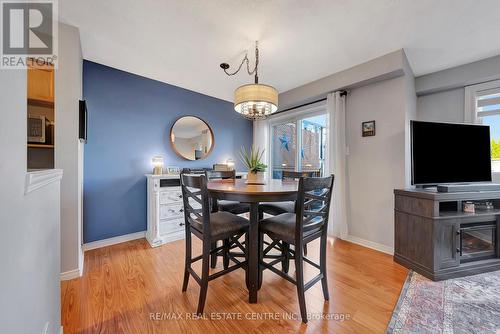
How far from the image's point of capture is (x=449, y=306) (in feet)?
A: 5.19

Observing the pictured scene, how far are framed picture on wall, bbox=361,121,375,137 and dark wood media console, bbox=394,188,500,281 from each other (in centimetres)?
85

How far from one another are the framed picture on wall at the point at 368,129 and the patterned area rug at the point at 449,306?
5.59 feet

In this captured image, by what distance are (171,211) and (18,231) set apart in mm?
2352

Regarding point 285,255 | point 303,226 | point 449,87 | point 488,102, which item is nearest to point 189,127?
point 285,255

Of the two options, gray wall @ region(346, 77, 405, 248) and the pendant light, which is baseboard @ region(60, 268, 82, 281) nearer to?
the pendant light

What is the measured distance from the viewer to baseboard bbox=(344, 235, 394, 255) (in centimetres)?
254

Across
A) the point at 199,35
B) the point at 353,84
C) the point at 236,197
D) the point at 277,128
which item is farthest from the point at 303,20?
the point at 277,128

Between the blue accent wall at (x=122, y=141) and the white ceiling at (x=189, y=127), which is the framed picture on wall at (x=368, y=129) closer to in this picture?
the white ceiling at (x=189, y=127)

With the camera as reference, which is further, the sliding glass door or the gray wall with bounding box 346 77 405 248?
the sliding glass door

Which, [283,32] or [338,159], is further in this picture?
[338,159]

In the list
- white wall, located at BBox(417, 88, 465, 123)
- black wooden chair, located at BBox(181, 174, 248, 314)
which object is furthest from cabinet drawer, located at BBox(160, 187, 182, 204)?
white wall, located at BBox(417, 88, 465, 123)

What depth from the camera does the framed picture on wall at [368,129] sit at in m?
2.71

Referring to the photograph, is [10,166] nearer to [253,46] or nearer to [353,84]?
[253,46]

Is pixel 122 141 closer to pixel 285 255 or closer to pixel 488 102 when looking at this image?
pixel 285 255
